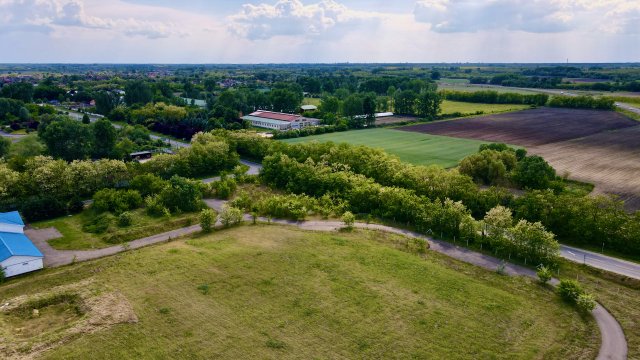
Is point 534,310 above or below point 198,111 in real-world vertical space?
below

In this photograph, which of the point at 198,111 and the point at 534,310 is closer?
the point at 534,310

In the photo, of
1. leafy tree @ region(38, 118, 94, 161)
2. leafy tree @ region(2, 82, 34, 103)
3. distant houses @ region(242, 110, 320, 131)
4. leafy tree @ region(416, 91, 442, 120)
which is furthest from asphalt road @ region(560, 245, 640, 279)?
leafy tree @ region(2, 82, 34, 103)

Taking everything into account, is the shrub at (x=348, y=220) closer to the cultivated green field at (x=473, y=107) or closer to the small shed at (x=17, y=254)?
the small shed at (x=17, y=254)

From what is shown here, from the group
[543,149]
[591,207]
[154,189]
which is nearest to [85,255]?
[154,189]

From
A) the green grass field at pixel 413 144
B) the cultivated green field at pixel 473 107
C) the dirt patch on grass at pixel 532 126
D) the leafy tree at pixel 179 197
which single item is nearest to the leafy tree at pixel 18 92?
the green grass field at pixel 413 144

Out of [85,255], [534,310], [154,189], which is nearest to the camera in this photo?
[534,310]

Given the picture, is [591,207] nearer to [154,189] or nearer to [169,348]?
[169,348]

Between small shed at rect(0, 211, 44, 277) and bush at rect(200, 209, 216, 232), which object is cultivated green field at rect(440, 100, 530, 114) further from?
small shed at rect(0, 211, 44, 277)
